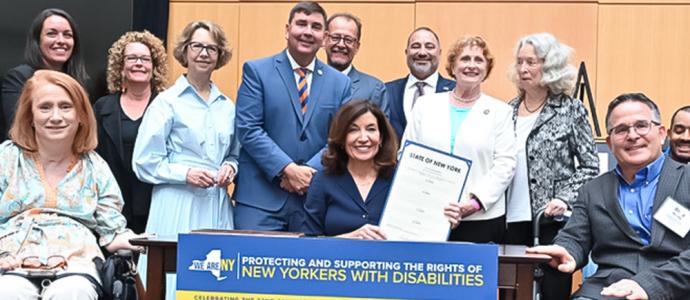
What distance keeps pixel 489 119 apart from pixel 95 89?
277cm

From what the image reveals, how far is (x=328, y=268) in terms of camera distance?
9.66 feet

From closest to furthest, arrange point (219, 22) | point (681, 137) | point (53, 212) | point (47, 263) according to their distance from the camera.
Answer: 1. point (47, 263)
2. point (53, 212)
3. point (681, 137)
4. point (219, 22)

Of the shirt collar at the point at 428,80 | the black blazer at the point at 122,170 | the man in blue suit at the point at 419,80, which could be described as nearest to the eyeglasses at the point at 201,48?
the black blazer at the point at 122,170

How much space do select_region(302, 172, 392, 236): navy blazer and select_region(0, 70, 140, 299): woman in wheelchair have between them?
0.72 metres

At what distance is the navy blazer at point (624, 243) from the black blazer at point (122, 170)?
2.09 meters

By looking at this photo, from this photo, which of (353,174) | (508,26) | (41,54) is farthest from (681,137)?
(41,54)

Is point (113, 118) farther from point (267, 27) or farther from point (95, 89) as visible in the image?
point (267, 27)

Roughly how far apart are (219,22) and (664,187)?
14.9ft

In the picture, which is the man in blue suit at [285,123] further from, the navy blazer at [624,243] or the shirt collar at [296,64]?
the navy blazer at [624,243]

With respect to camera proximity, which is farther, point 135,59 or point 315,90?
point 135,59

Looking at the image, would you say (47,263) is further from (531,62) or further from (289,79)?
(531,62)

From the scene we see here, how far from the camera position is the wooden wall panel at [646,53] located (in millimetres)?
6566

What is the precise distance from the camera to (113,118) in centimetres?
438

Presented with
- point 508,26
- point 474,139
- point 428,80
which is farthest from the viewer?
point 508,26
